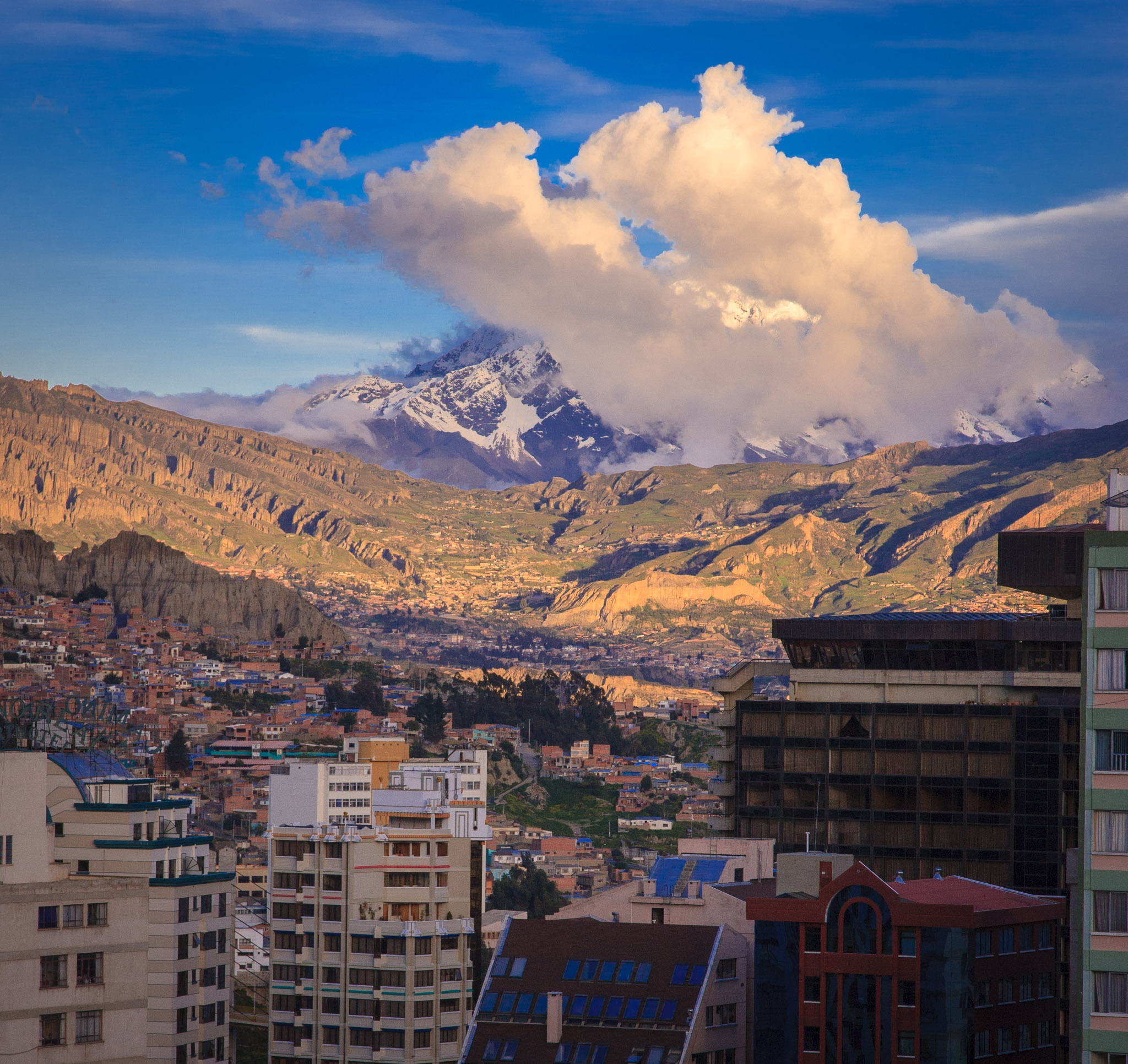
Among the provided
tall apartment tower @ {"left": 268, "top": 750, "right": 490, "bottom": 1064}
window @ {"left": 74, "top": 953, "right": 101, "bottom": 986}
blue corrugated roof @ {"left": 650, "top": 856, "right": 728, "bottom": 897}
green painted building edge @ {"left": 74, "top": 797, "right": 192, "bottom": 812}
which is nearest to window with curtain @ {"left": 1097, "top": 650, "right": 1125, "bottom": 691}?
blue corrugated roof @ {"left": 650, "top": 856, "right": 728, "bottom": 897}

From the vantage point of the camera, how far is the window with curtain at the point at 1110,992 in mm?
46344

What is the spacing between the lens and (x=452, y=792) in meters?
146

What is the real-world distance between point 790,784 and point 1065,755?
15490 mm

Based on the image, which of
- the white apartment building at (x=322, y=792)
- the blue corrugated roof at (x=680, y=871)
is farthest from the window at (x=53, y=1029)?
the white apartment building at (x=322, y=792)

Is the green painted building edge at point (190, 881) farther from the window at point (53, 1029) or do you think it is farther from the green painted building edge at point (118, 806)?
the window at point (53, 1029)

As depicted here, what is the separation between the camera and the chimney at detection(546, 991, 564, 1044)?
69375mm

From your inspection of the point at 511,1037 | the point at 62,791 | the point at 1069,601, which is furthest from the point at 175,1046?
the point at 1069,601

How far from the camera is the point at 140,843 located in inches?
3029

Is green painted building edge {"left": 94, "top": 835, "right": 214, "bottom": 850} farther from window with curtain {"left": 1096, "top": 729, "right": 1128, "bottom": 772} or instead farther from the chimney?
window with curtain {"left": 1096, "top": 729, "right": 1128, "bottom": 772}

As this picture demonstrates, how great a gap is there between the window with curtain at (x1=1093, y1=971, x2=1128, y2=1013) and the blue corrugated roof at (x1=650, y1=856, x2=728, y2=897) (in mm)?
33639

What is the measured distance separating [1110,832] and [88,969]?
35311 mm

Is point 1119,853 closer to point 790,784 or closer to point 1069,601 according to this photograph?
point 790,784

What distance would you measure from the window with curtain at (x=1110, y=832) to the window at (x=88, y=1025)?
34.7 m

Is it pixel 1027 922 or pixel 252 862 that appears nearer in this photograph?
pixel 1027 922
